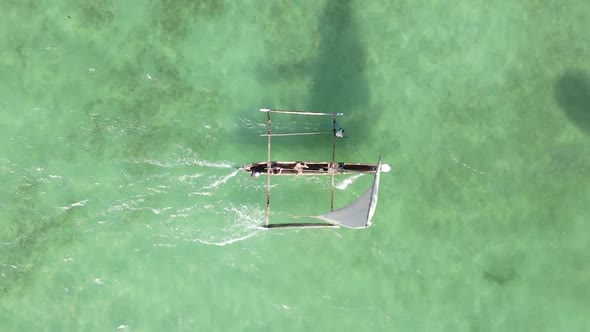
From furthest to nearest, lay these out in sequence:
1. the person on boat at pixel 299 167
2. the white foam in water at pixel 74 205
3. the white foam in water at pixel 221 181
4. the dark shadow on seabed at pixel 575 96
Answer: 1. the dark shadow on seabed at pixel 575 96
2. the white foam in water at pixel 221 181
3. the white foam in water at pixel 74 205
4. the person on boat at pixel 299 167

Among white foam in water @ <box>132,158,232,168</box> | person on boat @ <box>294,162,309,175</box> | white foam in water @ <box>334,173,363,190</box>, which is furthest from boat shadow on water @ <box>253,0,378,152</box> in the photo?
white foam in water @ <box>132,158,232,168</box>

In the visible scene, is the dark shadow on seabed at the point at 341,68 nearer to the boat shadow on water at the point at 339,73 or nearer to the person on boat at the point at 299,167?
the boat shadow on water at the point at 339,73

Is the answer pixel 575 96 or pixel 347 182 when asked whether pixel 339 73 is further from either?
pixel 575 96

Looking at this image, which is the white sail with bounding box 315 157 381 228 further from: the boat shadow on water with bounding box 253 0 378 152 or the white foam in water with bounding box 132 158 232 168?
the white foam in water with bounding box 132 158 232 168

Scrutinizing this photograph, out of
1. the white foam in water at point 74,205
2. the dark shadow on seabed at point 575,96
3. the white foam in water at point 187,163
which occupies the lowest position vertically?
the white foam in water at point 74,205

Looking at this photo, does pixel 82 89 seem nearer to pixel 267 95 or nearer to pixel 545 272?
pixel 267 95

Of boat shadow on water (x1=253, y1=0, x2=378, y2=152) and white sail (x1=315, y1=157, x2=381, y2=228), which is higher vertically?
boat shadow on water (x1=253, y1=0, x2=378, y2=152)

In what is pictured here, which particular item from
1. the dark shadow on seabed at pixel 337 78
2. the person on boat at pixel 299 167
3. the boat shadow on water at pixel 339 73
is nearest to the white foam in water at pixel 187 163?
the dark shadow on seabed at pixel 337 78
